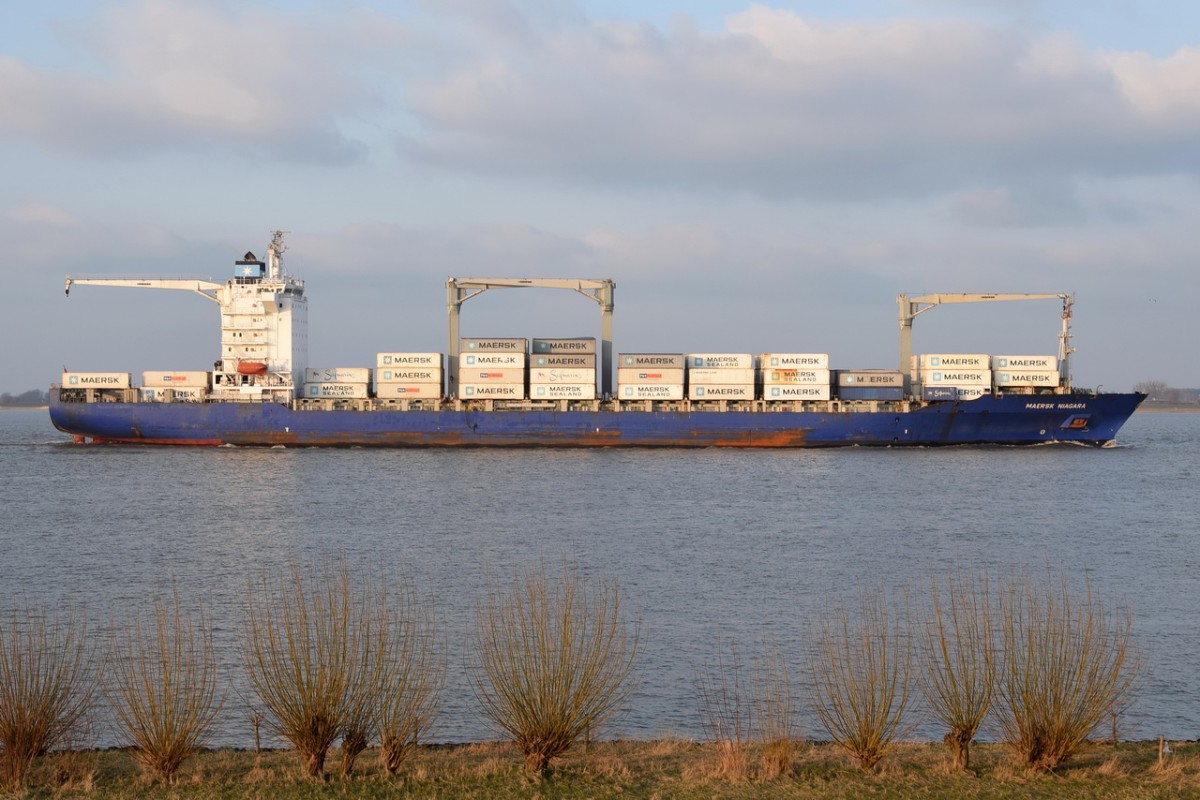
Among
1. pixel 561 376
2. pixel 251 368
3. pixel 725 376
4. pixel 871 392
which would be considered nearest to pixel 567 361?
pixel 561 376

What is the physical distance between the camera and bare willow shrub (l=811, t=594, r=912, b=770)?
36.7ft

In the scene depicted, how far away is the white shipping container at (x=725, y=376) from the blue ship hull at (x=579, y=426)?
214cm

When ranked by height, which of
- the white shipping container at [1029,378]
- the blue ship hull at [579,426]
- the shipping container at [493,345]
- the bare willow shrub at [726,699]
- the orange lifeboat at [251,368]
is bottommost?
the bare willow shrub at [726,699]

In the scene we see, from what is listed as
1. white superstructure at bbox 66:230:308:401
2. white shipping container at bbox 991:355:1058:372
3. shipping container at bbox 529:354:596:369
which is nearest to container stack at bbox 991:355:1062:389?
white shipping container at bbox 991:355:1058:372

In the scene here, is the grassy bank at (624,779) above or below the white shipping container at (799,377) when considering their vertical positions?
below

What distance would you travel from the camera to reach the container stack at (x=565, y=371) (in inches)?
2554

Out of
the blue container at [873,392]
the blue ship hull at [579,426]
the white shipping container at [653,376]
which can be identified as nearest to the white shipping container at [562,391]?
the blue ship hull at [579,426]

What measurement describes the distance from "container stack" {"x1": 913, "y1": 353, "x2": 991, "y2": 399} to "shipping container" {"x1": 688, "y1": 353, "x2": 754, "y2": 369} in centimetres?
1068

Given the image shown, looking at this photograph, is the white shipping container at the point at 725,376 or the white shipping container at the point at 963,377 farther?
the white shipping container at the point at 725,376

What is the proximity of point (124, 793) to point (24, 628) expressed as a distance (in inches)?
457

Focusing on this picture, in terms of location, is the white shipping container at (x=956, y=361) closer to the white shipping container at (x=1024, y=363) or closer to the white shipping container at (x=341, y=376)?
the white shipping container at (x=1024, y=363)

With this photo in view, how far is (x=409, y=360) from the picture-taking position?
65875mm

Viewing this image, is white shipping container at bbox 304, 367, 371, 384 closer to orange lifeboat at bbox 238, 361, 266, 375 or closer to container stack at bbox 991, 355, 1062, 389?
orange lifeboat at bbox 238, 361, 266, 375

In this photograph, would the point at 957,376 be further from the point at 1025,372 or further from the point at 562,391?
the point at 562,391
